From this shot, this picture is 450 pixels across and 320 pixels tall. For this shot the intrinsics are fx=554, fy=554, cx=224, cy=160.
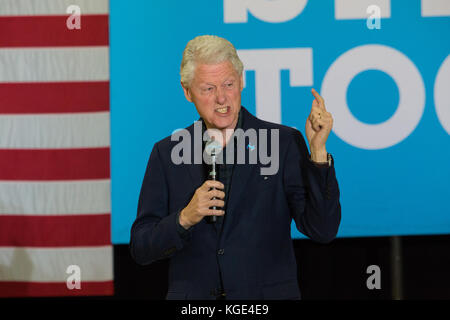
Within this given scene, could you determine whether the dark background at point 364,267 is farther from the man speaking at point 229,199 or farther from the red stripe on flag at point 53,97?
the man speaking at point 229,199

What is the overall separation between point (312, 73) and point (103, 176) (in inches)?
45.6

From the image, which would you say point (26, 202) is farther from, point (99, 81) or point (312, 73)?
point (312, 73)

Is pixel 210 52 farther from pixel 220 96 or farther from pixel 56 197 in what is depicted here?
pixel 56 197

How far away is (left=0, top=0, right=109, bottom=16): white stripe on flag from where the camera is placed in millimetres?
2727

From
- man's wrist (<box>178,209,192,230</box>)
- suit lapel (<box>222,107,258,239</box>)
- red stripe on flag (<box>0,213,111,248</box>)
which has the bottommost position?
red stripe on flag (<box>0,213,111,248</box>)

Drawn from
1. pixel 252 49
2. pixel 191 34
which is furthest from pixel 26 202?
pixel 252 49

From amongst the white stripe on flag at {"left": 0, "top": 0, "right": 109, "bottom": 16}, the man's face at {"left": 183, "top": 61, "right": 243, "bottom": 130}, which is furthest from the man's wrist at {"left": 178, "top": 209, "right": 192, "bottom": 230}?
the white stripe on flag at {"left": 0, "top": 0, "right": 109, "bottom": 16}

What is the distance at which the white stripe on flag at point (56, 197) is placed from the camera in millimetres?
2777

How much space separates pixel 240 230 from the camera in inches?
63.7

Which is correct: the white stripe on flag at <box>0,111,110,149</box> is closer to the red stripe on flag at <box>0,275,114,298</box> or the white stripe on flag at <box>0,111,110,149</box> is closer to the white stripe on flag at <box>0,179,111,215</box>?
the white stripe on flag at <box>0,179,111,215</box>

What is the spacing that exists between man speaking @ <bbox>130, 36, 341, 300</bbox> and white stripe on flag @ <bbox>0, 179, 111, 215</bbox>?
3.85 feet

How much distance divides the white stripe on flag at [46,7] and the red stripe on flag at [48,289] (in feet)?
4.44

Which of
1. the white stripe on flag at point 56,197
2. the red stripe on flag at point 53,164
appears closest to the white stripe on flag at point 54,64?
the red stripe on flag at point 53,164

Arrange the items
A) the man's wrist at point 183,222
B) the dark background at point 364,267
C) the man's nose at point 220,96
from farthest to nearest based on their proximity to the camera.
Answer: the dark background at point 364,267, the man's nose at point 220,96, the man's wrist at point 183,222
